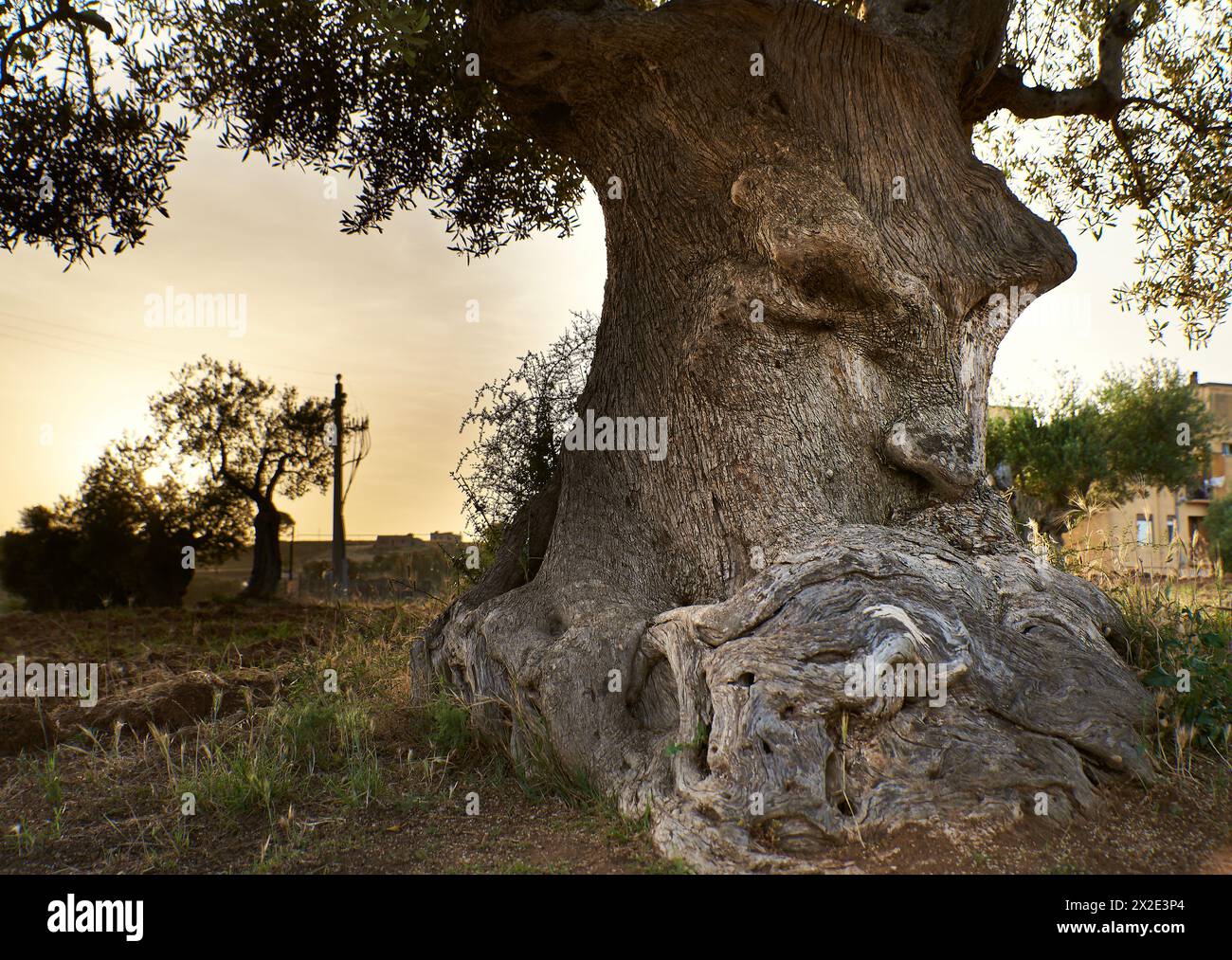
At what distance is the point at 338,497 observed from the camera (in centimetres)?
2111

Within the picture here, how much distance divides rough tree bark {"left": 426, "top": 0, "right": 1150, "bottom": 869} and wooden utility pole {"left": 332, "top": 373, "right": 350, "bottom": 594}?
14.6 meters

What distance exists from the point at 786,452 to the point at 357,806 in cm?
330

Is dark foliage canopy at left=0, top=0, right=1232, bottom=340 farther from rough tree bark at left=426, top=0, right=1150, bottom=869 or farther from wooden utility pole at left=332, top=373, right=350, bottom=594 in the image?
wooden utility pole at left=332, top=373, right=350, bottom=594

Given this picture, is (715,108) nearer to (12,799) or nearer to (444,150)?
(444,150)

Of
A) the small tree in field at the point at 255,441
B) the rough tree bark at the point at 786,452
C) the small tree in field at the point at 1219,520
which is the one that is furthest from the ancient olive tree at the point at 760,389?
the small tree in field at the point at 1219,520

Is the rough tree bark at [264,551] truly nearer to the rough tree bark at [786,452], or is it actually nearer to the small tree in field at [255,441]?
Result: the small tree in field at [255,441]

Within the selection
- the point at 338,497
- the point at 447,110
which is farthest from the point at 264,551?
the point at 447,110

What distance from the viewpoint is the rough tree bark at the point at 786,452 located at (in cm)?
417

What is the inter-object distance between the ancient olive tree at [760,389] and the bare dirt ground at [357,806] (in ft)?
0.68

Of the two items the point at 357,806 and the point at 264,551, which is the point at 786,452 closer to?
the point at 357,806

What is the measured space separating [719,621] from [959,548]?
77.9 inches

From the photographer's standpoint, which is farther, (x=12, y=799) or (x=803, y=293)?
(x=803, y=293)

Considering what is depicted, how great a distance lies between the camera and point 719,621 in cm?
464

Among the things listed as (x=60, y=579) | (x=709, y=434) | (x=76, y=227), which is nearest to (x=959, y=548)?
(x=709, y=434)
